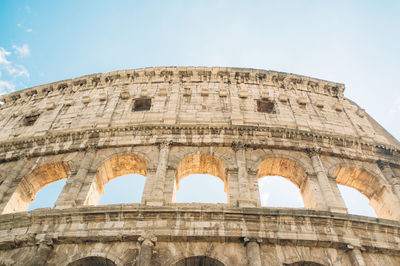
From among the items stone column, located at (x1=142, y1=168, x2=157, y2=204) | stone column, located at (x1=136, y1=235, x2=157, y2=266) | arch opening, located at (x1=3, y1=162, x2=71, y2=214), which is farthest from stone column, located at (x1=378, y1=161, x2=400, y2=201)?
arch opening, located at (x1=3, y1=162, x2=71, y2=214)

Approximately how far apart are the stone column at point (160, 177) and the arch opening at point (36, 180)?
146 inches

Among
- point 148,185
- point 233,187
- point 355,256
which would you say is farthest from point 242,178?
point 355,256

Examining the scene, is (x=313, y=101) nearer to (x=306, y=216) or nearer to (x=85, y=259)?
(x=306, y=216)

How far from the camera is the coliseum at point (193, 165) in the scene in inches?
352

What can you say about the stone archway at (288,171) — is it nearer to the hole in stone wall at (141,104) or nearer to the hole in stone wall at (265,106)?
the hole in stone wall at (265,106)

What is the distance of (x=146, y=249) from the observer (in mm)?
8500

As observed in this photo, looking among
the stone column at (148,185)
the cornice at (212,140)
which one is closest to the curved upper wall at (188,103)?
the cornice at (212,140)

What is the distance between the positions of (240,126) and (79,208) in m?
6.77

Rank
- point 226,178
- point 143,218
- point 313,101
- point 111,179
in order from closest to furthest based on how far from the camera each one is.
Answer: point 143,218, point 226,178, point 111,179, point 313,101

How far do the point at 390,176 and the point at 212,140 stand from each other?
6.80m

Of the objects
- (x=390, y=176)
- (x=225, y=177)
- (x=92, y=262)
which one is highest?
(x=390, y=176)

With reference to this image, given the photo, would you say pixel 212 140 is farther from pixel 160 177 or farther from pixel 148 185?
pixel 148 185

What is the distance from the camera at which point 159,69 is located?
1777cm

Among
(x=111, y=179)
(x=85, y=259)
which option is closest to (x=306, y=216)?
(x=85, y=259)
